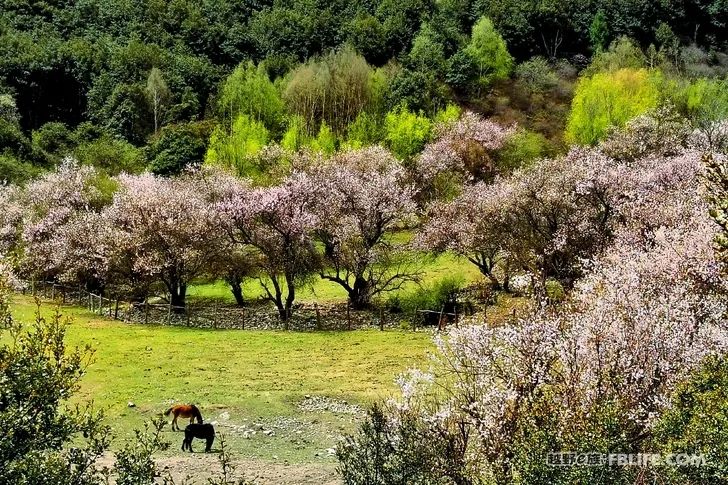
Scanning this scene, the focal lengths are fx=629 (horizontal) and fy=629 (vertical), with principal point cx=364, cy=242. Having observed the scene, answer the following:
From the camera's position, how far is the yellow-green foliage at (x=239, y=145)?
64.9 m

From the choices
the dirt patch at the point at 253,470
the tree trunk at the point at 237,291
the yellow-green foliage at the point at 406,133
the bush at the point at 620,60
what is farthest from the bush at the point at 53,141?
the dirt patch at the point at 253,470

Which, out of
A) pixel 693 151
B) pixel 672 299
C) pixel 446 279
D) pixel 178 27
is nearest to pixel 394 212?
pixel 446 279

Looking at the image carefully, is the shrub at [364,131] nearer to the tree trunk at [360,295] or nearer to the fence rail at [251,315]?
the tree trunk at [360,295]

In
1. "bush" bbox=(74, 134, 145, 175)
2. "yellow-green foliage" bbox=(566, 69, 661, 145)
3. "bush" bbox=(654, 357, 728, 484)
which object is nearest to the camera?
Answer: "bush" bbox=(654, 357, 728, 484)

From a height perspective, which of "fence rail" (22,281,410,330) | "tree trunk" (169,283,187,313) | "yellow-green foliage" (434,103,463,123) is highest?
"yellow-green foliage" (434,103,463,123)

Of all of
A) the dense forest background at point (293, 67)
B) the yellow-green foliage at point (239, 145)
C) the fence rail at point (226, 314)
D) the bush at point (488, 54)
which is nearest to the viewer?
the fence rail at point (226, 314)

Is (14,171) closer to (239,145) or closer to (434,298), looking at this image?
(239,145)

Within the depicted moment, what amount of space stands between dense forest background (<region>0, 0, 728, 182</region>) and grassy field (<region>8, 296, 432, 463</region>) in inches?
1343

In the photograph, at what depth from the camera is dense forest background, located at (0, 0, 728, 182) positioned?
2862 inches

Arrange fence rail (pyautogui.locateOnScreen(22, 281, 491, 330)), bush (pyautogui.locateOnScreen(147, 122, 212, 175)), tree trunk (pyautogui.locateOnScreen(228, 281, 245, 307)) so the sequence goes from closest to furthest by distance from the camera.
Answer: fence rail (pyautogui.locateOnScreen(22, 281, 491, 330))
tree trunk (pyautogui.locateOnScreen(228, 281, 245, 307))
bush (pyautogui.locateOnScreen(147, 122, 212, 175))

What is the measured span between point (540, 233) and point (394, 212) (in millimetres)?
9355

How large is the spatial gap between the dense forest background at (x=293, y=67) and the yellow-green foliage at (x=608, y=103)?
5.05 metres

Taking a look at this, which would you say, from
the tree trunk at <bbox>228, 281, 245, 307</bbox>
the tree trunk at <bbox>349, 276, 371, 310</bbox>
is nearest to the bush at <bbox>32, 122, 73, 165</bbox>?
the tree trunk at <bbox>228, 281, 245, 307</bbox>

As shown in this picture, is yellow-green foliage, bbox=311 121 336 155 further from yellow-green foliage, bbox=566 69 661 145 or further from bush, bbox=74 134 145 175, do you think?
yellow-green foliage, bbox=566 69 661 145
